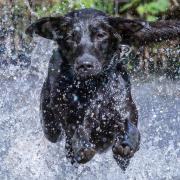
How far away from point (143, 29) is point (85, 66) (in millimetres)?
1717

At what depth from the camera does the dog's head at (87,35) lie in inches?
220

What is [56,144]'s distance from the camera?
22.0ft

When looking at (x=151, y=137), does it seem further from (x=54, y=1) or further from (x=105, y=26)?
(x=54, y=1)

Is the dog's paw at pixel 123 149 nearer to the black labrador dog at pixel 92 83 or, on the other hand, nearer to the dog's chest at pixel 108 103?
the black labrador dog at pixel 92 83

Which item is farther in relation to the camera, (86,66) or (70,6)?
(70,6)

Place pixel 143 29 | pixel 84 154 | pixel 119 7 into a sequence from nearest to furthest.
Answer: pixel 84 154 < pixel 143 29 < pixel 119 7

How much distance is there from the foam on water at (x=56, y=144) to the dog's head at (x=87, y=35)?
1.06 meters

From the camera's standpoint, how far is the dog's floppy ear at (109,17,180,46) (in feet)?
19.3

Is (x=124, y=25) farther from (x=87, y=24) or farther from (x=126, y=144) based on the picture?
(x=126, y=144)

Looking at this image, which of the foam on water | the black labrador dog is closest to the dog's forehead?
the black labrador dog

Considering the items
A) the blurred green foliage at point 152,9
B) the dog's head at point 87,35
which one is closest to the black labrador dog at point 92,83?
the dog's head at point 87,35

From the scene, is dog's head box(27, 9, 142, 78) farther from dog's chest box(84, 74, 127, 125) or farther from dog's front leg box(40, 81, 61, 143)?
dog's front leg box(40, 81, 61, 143)

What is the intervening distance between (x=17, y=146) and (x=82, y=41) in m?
1.62

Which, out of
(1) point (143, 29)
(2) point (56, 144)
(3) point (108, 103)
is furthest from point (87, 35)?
(1) point (143, 29)
